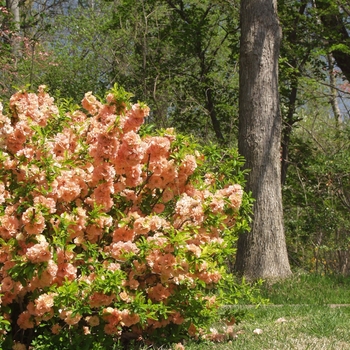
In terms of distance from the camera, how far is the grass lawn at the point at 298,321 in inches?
167

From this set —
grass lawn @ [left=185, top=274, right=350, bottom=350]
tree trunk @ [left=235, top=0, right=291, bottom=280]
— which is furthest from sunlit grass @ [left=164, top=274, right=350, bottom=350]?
tree trunk @ [left=235, top=0, right=291, bottom=280]

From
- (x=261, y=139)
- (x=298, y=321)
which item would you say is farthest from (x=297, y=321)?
(x=261, y=139)

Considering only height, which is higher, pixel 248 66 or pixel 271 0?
pixel 271 0

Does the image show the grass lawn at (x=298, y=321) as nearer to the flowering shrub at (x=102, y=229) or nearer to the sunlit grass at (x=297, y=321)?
the sunlit grass at (x=297, y=321)

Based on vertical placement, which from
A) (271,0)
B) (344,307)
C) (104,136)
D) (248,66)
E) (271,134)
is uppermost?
(271,0)

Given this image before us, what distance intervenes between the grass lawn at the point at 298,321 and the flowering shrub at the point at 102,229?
0.48 m

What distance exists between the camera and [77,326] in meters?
3.89

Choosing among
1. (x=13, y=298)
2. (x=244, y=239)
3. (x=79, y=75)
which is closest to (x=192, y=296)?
(x=13, y=298)

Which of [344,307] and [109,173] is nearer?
[109,173]

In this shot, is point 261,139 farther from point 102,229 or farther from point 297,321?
point 102,229

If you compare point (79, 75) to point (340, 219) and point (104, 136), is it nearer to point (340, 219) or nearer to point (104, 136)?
point (340, 219)

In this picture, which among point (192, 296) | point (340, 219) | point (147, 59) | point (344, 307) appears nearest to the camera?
point (192, 296)

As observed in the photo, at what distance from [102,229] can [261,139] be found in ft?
15.6

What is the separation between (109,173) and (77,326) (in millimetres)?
998
